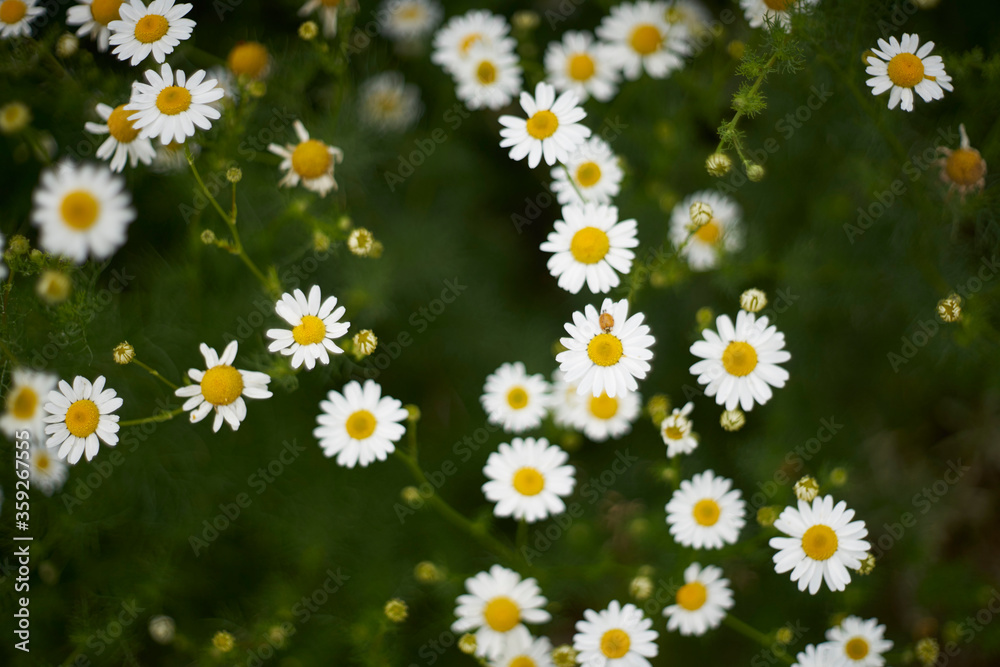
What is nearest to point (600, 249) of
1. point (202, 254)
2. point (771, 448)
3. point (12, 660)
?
point (771, 448)

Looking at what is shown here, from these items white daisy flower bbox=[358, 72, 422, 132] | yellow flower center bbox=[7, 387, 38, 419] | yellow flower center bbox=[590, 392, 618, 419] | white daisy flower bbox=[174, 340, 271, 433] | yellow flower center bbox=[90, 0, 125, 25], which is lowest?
yellow flower center bbox=[7, 387, 38, 419]

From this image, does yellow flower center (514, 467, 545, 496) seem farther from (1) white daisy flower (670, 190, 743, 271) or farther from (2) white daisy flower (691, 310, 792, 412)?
(1) white daisy flower (670, 190, 743, 271)

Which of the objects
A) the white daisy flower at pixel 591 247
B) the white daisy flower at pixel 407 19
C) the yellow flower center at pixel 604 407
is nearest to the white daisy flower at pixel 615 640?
the yellow flower center at pixel 604 407

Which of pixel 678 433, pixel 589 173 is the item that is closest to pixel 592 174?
pixel 589 173

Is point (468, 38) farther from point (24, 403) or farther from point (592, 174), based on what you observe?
point (24, 403)

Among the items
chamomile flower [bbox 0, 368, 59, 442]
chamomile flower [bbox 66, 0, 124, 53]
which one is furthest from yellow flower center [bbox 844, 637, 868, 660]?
chamomile flower [bbox 66, 0, 124, 53]

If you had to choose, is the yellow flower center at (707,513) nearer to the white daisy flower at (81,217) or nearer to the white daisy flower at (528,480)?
the white daisy flower at (528,480)
